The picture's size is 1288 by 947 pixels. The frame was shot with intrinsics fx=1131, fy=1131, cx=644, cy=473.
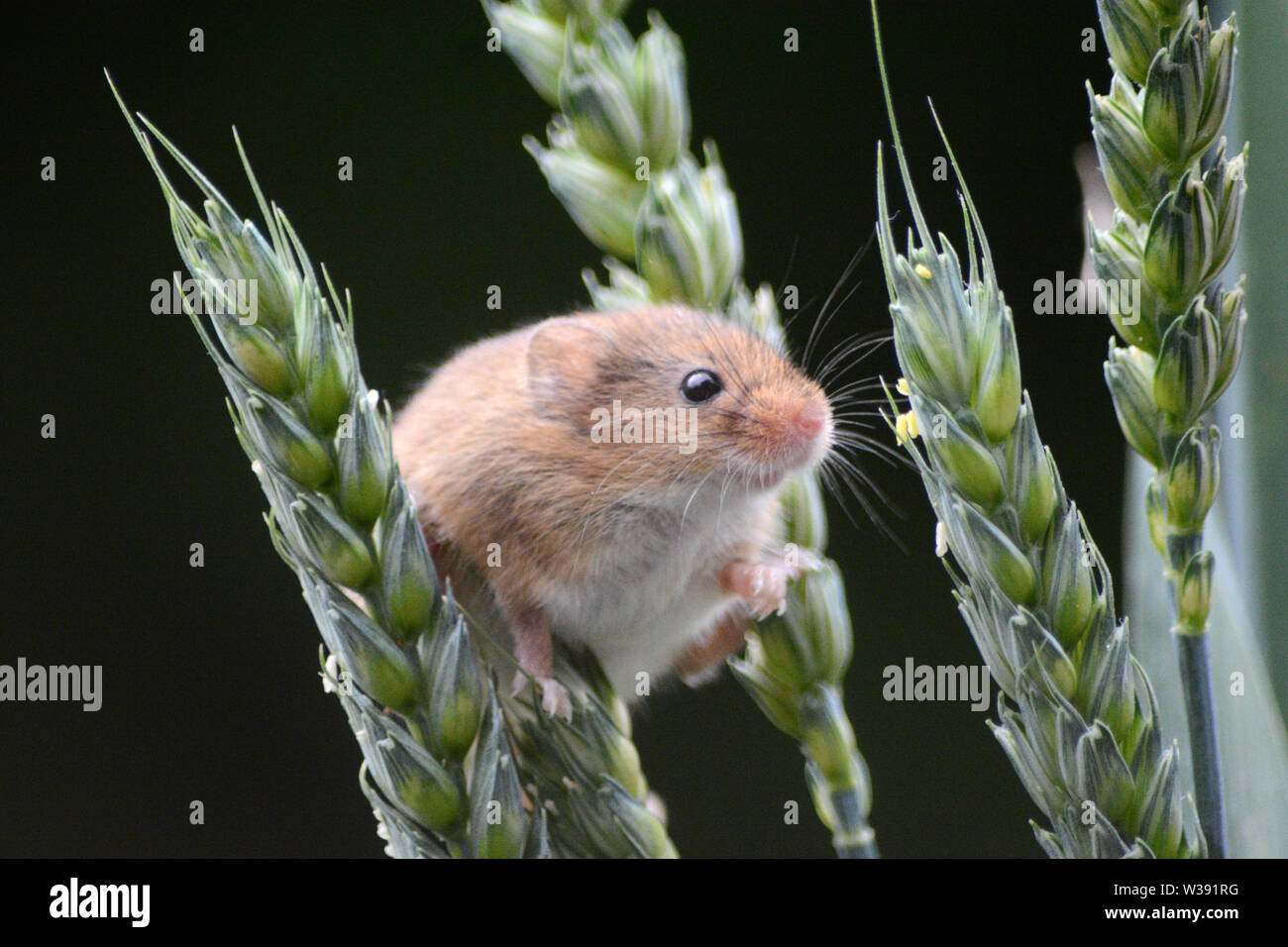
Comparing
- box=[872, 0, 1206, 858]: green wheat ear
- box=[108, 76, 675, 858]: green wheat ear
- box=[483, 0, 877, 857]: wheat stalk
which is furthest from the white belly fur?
box=[872, 0, 1206, 858]: green wheat ear

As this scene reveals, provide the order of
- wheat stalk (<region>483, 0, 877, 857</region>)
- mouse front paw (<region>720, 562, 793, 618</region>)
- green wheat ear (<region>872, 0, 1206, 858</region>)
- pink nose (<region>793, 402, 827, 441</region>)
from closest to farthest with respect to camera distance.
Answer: green wheat ear (<region>872, 0, 1206, 858</region>), wheat stalk (<region>483, 0, 877, 857</region>), mouse front paw (<region>720, 562, 793, 618</region>), pink nose (<region>793, 402, 827, 441</region>)

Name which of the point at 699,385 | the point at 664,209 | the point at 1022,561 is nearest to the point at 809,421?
the point at 699,385

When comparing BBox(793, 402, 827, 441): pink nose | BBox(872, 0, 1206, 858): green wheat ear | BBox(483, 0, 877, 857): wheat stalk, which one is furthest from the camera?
BBox(793, 402, 827, 441): pink nose

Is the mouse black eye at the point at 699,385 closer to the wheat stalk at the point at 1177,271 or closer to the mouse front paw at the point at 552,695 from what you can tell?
the mouse front paw at the point at 552,695

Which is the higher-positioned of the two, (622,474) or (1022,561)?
(622,474)

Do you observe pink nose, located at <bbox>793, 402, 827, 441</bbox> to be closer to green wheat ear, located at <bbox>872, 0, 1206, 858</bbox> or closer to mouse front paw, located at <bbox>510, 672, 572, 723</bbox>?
mouse front paw, located at <bbox>510, 672, 572, 723</bbox>

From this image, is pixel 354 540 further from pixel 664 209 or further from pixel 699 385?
pixel 699 385
